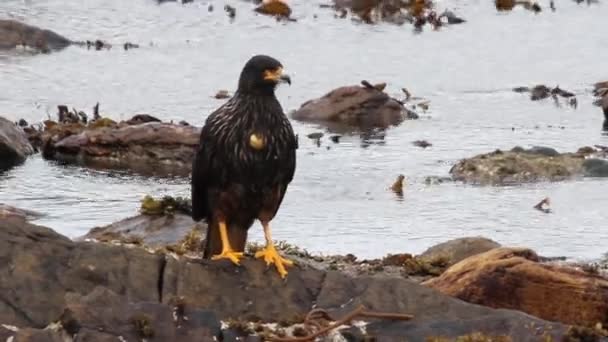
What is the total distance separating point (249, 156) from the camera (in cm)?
1151

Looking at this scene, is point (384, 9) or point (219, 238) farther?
point (384, 9)

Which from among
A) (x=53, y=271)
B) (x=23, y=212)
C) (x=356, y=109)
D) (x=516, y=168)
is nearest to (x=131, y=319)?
(x=53, y=271)

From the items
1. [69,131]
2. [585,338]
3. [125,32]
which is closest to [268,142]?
[585,338]

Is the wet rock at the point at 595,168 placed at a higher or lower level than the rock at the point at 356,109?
lower

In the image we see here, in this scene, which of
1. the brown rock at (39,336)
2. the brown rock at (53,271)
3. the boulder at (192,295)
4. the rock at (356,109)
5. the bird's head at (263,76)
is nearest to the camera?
the brown rock at (39,336)

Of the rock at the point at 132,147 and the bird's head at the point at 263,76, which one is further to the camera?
the rock at the point at 132,147

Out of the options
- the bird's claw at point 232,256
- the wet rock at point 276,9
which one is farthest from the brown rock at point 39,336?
the wet rock at point 276,9

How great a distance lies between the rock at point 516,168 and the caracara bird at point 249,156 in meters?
12.6

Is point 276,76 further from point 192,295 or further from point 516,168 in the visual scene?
point 516,168

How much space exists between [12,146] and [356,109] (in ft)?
22.0

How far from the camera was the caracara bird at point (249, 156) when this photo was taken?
453 inches

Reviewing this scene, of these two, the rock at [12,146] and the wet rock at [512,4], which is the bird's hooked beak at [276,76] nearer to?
the rock at [12,146]

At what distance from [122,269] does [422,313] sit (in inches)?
74.8

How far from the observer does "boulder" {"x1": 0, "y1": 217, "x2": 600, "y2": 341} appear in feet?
32.6
